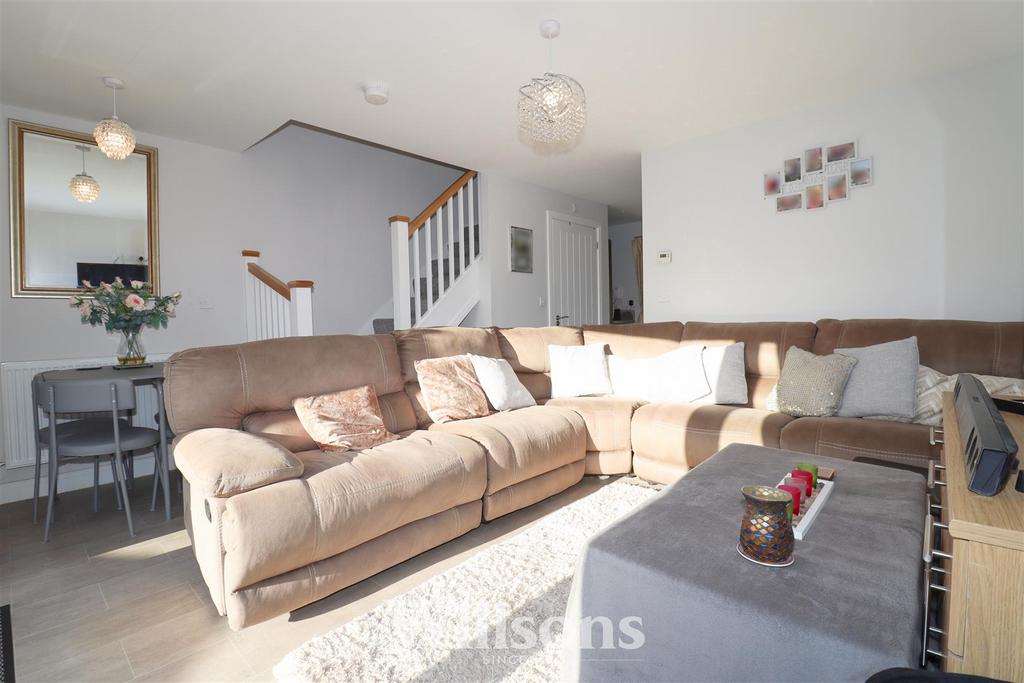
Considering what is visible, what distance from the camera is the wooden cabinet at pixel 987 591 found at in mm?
544

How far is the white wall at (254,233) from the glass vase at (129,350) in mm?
762

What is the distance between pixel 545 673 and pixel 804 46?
334 centimetres

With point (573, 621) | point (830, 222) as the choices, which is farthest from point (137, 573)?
point (830, 222)

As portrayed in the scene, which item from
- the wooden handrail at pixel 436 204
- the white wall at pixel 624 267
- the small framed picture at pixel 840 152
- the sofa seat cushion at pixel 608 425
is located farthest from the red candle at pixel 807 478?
the white wall at pixel 624 267

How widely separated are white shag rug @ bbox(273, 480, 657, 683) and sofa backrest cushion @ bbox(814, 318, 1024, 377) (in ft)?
6.67

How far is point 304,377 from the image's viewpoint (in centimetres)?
243

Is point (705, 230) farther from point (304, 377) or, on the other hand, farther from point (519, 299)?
point (304, 377)

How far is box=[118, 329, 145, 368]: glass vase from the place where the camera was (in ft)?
10.2

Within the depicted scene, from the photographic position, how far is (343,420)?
238cm

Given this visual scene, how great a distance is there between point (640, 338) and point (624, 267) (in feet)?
16.6

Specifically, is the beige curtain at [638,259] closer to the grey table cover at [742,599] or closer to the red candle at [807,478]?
the red candle at [807,478]

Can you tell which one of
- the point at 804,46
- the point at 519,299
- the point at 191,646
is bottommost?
the point at 191,646

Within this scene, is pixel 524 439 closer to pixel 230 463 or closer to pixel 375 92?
pixel 230 463

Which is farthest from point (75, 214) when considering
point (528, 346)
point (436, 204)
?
point (528, 346)
